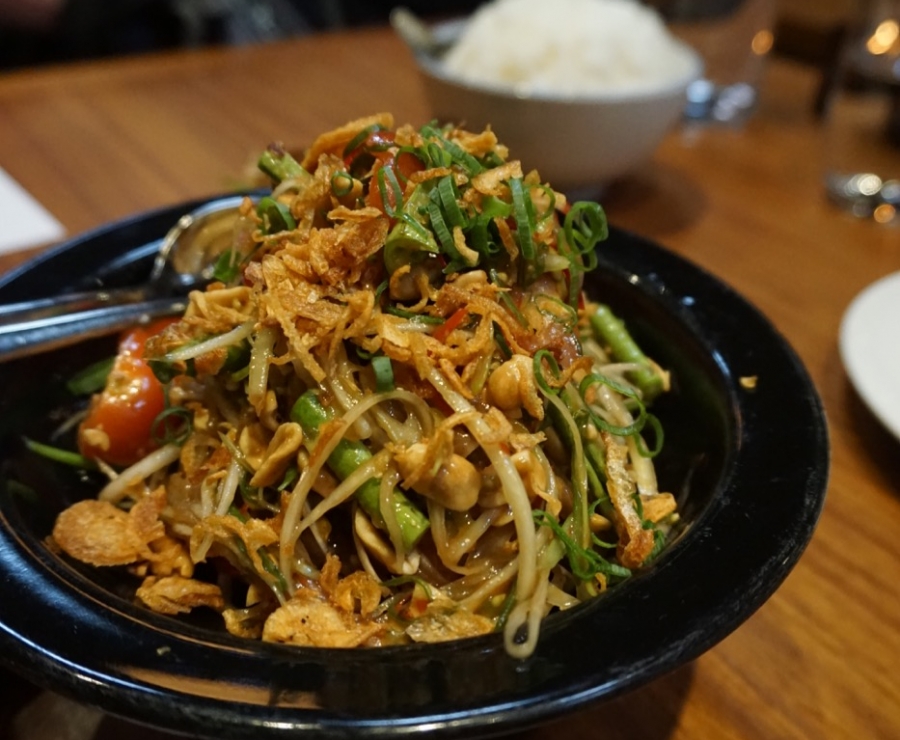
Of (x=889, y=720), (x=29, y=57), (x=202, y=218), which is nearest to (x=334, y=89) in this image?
(x=202, y=218)

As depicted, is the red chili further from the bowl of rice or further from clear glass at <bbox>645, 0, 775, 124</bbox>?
clear glass at <bbox>645, 0, 775, 124</bbox>

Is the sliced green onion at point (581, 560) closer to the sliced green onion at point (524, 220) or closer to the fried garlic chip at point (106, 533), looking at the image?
the sliced green onion at point (524, 220)

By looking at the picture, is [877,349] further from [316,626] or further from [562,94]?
[316,626]

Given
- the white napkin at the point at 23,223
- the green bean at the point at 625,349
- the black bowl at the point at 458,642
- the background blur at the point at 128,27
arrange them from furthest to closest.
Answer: the background blur at the point at 128,27, the white napkin at the point at 23,223, the green bean at the point at 625,349, the black bowl at the point at 458,642

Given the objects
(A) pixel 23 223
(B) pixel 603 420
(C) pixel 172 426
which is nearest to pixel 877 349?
(B) pixel 603 420

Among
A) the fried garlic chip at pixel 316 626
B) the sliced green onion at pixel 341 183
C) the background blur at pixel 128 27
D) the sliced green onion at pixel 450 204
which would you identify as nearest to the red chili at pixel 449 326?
the sliced green onion at pixel 450 204

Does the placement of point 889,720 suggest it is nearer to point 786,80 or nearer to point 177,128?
point 177,128

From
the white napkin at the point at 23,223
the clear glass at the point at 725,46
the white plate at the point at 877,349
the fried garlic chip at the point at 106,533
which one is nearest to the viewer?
the fried garlic chip at the point at 106,533

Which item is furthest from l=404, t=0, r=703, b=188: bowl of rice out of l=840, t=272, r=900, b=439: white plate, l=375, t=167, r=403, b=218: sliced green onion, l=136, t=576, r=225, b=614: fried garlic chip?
l=136, t=576, r=225, b=614: fried garlic chip
